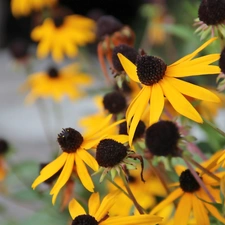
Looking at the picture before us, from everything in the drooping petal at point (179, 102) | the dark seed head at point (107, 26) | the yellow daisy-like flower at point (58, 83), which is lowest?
the yellow daisy-like flower at point (58, 83)

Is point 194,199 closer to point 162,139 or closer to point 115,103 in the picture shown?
point 162,139

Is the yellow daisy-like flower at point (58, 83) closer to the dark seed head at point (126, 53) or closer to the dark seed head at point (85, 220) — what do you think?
the dark seed head at point (126, 53)

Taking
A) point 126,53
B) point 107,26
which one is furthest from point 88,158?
point 107,26

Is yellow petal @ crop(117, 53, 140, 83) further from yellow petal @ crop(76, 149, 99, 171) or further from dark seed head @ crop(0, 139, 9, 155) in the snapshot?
dark seed head @ crop(0, 139, 9, 155)

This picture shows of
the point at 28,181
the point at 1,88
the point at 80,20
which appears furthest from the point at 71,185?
the point at 1,88

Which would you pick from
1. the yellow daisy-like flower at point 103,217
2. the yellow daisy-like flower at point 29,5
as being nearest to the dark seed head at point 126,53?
the yellow daisy-like flower at point 103,217

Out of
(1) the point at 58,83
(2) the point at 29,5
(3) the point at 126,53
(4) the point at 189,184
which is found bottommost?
(1) the point at 58,83

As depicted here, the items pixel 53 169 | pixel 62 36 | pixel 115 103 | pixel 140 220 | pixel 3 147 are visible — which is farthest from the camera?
pixel 62 36
